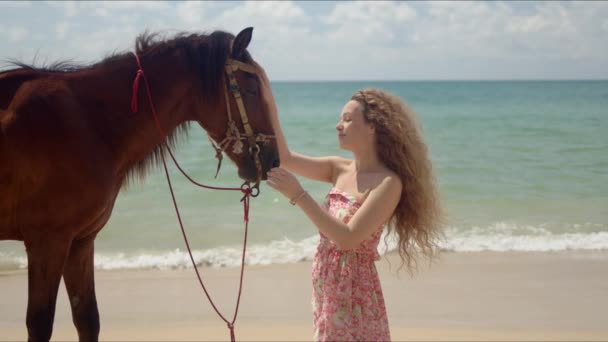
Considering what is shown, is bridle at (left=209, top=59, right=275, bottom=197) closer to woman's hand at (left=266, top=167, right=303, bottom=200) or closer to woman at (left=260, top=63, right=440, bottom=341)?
woman at (left=260, top=63, right=440, bottom=341)

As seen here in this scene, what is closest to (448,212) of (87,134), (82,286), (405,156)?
(405,156)

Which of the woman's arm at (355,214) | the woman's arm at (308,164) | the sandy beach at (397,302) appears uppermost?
the woman's arm at (308,164)

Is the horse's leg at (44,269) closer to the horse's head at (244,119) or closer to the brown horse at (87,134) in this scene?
the brown horse at (87,134)

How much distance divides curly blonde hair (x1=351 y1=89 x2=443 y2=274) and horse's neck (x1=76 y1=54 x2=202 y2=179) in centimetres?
78

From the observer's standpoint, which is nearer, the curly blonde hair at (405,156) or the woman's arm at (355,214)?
the woman's arm at (355,214)

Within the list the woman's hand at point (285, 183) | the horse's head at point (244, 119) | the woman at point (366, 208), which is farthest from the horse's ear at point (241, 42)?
the woman's hand at point (285, 183)

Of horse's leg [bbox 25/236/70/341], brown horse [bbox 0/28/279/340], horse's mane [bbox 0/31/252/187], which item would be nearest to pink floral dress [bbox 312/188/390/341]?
brown horse [bbox 0/28/279/340]

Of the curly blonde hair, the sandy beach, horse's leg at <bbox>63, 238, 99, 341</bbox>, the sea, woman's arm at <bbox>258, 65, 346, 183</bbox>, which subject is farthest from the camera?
the sea

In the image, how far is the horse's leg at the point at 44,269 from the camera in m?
2.51

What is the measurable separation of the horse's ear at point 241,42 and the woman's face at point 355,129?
513mm

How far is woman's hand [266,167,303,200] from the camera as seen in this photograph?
235 cm

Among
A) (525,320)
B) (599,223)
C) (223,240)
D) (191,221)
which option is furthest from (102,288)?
(599,223)

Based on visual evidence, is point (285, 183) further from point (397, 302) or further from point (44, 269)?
point (397, 302)

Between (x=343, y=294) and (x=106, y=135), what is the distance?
119cm
